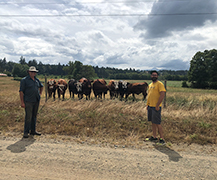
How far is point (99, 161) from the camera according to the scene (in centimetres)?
369

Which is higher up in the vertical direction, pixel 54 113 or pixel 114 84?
pixel 114 84

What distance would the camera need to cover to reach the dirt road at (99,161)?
3.13 m

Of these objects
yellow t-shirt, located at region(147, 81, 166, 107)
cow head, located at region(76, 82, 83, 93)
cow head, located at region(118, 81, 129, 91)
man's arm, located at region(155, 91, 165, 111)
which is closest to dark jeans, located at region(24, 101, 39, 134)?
yellow t-shirt, located at region(147, 81, 166, 107)

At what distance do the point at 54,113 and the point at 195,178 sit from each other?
631 cm

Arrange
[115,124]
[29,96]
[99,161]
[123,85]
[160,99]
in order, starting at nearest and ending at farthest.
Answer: [99,161], [160,99], [29,96], [115,124], [123,85]

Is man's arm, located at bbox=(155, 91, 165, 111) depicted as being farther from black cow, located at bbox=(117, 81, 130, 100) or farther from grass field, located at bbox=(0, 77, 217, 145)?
black cow, located at bbox=(117, 81, 130, 100)

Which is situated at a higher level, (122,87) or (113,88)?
(122,87)

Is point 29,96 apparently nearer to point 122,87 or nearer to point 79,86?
point 79,86

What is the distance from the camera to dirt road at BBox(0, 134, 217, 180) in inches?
123

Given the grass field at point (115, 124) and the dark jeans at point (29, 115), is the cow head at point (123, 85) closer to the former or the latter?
the grass field at point (115, 124)

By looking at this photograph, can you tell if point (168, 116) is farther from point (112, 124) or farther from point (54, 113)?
point (54, 113)

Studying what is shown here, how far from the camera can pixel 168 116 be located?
7.32 meters

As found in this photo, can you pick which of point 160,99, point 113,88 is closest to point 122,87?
point 113,88

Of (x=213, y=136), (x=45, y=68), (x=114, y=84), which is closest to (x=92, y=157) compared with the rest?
(x=213, y=136)
